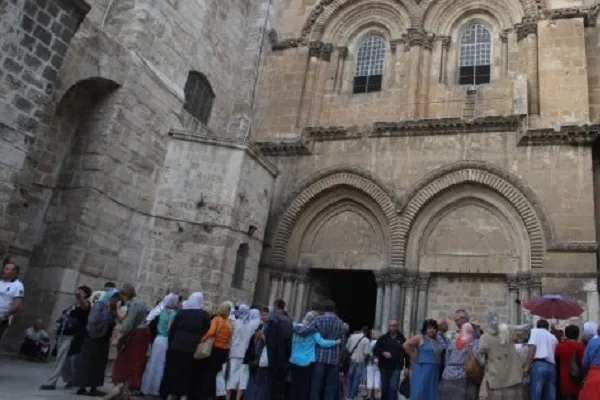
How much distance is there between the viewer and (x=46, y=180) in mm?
11641

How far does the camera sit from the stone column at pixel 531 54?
14.5m

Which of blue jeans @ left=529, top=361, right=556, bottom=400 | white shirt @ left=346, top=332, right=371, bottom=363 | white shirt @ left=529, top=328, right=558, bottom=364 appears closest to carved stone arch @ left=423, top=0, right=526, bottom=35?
white shirt @ left=346, top=332, right=371, bottom=363

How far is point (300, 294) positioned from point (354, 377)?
200 inches

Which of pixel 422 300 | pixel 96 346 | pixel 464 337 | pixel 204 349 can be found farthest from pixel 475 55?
pixel 96 346

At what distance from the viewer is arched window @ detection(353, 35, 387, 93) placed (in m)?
17.1

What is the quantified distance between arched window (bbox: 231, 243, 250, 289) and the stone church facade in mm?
50

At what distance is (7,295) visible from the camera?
22.7ft

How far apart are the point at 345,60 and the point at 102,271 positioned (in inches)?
409

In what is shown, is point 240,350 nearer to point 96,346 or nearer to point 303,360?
point 303,360

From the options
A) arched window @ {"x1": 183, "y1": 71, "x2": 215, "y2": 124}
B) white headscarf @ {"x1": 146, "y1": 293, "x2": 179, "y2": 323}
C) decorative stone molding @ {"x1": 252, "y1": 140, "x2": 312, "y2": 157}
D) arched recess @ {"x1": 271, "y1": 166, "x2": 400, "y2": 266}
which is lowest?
white headscarf @ {"x1": 146, "y1": 293, "x2": 179, "y2": 323}

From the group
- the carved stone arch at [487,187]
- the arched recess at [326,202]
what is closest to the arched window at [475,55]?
the carved stone arch at [487,187]

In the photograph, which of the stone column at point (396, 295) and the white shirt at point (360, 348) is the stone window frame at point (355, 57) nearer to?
the stone column at point (396, 295)

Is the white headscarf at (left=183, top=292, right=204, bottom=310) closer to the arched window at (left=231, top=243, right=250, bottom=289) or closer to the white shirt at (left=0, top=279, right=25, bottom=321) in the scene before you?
the white shirt at (left=0, top=279, right=25, bottom=321)

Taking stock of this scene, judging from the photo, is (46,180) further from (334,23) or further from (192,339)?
(334,23)
